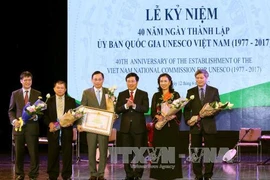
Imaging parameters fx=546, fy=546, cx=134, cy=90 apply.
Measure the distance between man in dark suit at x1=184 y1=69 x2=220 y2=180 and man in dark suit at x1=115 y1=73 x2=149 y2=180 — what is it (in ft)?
2.09

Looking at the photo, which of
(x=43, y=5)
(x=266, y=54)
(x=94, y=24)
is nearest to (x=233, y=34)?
(x=266, y=54)

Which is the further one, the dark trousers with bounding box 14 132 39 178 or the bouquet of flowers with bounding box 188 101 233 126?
the dark trousers with bounding box 14 132 39 178

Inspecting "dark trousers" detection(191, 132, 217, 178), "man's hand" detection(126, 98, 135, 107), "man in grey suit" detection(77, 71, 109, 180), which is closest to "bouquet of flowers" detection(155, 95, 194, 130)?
"man's hand" detection(126, 98, 135, 107)

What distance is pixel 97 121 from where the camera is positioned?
24.3 ft

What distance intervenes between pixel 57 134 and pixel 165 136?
1.49 meters

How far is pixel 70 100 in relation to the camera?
759 centimetres

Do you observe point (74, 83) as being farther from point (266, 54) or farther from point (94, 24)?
point (266, 54)

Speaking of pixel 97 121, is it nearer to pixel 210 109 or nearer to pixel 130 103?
pixel 130 103

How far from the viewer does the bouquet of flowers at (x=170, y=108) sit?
7016 millimetres

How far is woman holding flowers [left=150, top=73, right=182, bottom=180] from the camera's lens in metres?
7.31

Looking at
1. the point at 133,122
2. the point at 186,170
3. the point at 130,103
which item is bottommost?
the point at 186,170

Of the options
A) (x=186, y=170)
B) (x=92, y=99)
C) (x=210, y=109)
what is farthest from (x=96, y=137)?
(x=186, y=170)

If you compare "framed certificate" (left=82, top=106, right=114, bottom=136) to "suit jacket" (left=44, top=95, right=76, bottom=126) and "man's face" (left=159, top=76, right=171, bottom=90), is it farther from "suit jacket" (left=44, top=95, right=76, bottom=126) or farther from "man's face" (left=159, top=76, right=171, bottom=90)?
"man's face" (left=159, top=76, right=171, bottom=90)

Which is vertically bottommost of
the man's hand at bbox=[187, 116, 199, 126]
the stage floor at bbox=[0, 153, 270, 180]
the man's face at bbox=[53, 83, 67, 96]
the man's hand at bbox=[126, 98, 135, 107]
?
the stage floor at bbox=[0, 153, 270, 180]
